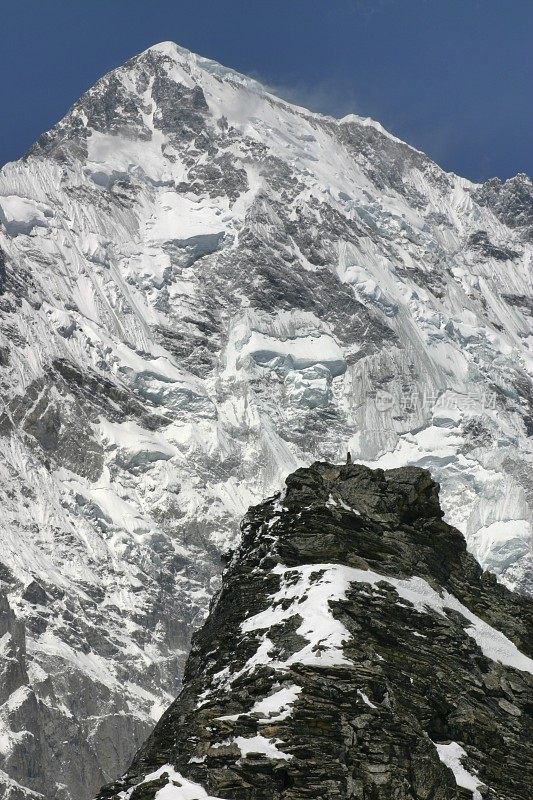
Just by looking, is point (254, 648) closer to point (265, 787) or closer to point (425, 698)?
point (425, 698)

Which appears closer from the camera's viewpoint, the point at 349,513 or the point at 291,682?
the point at 291,682

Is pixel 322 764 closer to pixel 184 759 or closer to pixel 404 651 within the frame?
pixel 184 759

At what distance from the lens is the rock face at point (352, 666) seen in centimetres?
4247

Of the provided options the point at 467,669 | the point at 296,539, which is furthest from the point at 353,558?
the point at 467,669

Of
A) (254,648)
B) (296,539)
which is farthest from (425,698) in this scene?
(296,539)

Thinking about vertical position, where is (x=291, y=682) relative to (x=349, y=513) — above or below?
below

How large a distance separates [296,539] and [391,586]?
470cm

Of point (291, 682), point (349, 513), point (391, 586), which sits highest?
point (349, 513)

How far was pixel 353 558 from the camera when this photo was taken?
2196 inches

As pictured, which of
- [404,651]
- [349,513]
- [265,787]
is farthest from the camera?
[349,513]

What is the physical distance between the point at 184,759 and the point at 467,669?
12.6 meters

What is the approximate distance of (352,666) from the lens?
151 ft

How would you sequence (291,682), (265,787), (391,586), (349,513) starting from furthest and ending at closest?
(349,513)
(391,586)
(291,682)
(265,787)

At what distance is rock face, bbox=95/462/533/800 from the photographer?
42469 mm
